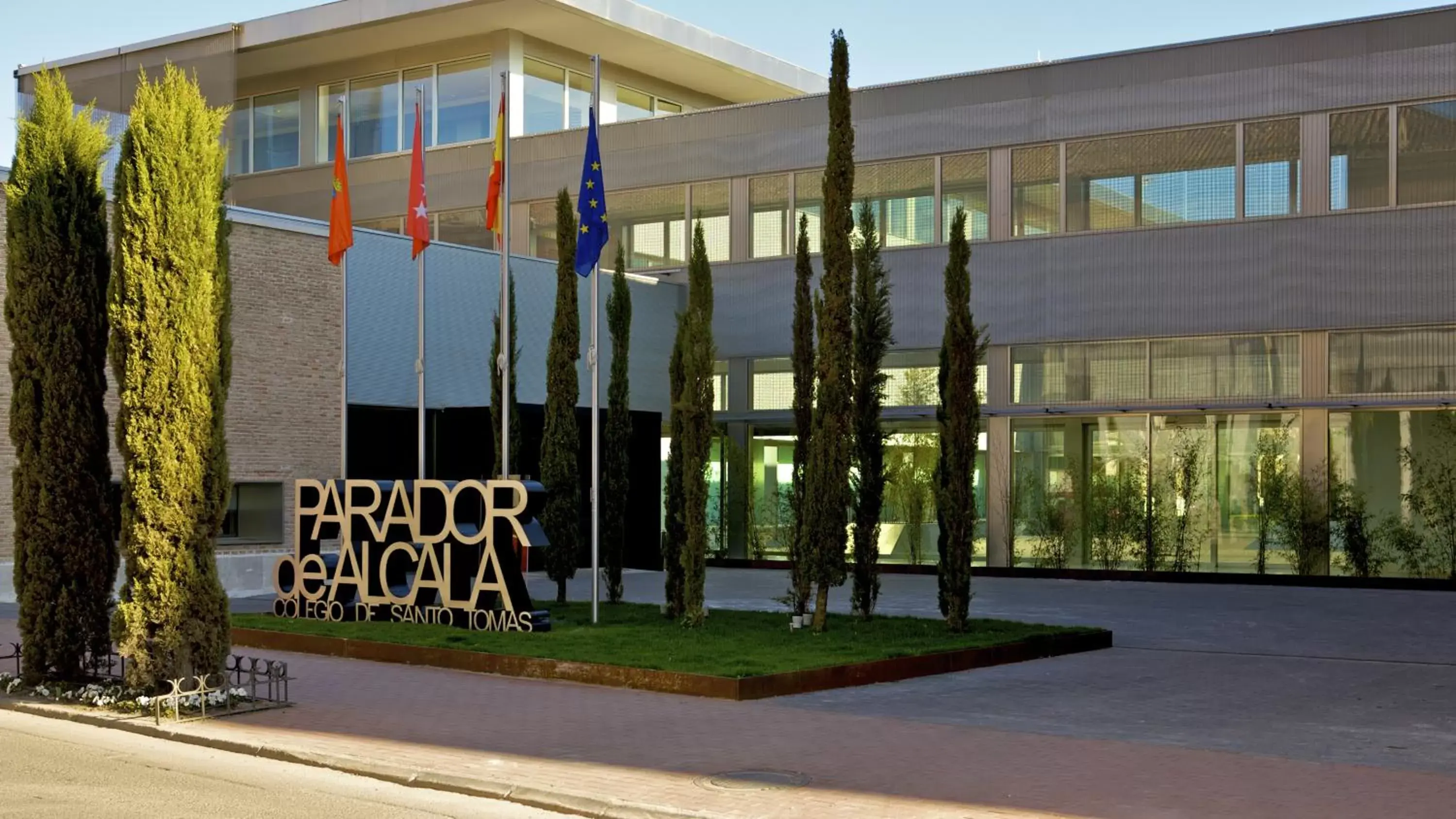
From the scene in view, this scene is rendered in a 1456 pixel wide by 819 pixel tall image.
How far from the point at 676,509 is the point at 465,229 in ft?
A: 62.8

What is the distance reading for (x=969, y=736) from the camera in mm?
11758

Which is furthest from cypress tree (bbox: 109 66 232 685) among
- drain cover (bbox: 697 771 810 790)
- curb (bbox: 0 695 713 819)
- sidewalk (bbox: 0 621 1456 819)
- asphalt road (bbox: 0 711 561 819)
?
drain cover (bbox: 697 771 810 790)

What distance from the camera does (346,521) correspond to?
63.1 feet

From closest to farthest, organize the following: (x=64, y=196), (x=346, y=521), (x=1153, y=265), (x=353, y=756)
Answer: (x=353, y=756) < (x=64, y=196) < (x=346, y=521) < (x=1153, y=265)

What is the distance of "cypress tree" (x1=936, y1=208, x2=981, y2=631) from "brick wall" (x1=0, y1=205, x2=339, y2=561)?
12319 mm

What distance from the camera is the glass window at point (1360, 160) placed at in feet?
91.7

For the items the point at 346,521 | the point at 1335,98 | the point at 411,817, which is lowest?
the point at 411,817

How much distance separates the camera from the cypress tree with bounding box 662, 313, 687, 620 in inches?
753

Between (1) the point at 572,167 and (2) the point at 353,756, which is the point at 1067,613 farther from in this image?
(1) the point at 572,167

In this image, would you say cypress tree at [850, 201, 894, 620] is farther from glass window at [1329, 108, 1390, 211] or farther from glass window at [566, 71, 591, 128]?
glass window at [566, 71, 591, 128]

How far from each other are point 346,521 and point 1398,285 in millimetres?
18861

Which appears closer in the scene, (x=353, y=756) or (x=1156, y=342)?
(x=353, y=756)

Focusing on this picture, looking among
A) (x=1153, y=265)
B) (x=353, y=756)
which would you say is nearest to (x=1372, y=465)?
(x=1153, y=265)

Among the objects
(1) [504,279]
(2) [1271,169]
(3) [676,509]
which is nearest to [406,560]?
(3) [676,509]
